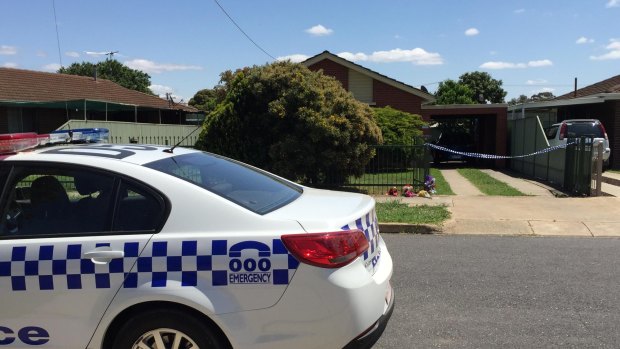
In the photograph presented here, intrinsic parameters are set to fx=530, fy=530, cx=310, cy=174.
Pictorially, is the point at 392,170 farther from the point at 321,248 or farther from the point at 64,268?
the point at 64,268

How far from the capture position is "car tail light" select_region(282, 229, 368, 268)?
2854 mm

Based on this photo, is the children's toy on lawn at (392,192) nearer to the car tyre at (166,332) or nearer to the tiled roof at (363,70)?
the car tyre at (166,332)

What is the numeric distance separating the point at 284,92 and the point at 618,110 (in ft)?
44.0

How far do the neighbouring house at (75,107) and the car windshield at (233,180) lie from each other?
13214 mm

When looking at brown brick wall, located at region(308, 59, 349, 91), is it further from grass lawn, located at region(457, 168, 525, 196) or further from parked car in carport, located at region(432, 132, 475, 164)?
grass lawn, located at region(457, 168, 525, 196)

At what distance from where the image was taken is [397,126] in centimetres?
2025

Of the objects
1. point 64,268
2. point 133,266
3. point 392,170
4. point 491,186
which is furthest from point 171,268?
point 491,186

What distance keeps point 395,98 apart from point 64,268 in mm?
21810

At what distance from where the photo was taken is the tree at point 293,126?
11.8m

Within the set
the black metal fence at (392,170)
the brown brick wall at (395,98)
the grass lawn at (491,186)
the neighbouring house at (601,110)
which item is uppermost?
the brown brick wall at (395,98)

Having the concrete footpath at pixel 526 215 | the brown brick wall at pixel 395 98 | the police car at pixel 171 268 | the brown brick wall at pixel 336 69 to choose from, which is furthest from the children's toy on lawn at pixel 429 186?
the brown brick wall at pixel 336 69

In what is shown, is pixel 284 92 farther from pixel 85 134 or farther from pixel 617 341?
pixel 617 341

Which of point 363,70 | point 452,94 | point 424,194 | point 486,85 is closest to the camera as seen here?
point 424,194

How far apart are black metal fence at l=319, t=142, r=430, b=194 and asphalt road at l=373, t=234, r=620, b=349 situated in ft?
15.8
